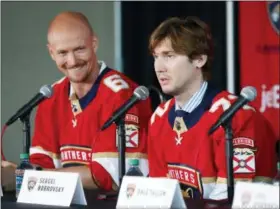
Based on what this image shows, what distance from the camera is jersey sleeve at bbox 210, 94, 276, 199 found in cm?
301

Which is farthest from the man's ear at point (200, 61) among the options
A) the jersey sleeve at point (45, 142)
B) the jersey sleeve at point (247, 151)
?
the jersey sleeve at point (45, 142)

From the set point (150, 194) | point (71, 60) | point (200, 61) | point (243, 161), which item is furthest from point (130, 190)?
point (71, 60)

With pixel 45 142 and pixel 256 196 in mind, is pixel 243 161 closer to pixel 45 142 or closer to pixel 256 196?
pixel 256 196

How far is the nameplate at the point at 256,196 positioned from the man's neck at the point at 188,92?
98 cm

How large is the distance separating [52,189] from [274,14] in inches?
95.1

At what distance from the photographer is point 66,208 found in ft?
9.05

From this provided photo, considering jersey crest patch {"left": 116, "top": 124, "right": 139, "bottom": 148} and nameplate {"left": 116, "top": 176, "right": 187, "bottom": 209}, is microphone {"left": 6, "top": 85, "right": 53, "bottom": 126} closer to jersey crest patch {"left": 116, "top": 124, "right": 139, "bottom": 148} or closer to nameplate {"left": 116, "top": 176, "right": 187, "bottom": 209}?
jersey crest patch {"left": 116, "top": 124, "right": 139, "bottom": 148}

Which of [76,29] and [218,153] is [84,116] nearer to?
[76,29]

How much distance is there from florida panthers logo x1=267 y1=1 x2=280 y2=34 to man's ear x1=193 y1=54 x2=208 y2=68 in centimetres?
164

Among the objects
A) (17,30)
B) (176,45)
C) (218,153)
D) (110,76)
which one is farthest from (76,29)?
(17,30)

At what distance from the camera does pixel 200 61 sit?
3.29m

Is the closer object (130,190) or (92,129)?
(130,190)

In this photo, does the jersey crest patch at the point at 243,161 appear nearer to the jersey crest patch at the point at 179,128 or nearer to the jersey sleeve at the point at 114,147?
the jersey crest patch at the point at 179,128

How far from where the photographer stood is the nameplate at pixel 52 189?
2.80 metres
